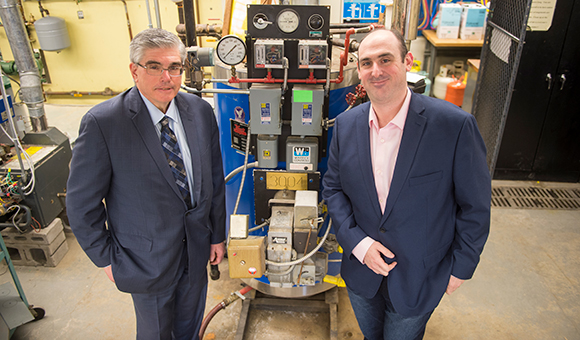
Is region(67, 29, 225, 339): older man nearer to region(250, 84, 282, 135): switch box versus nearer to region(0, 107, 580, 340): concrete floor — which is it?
region(250, 84, 282, 135): switch box

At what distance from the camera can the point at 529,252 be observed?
9.82 feet

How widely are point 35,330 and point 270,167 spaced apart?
5.50 feet

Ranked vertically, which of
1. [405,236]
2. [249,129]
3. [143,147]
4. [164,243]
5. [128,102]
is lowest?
[164,243]

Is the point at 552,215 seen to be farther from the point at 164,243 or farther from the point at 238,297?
the point at 164,243

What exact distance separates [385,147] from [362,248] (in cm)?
39

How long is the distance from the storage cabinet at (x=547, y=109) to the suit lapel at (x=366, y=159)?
8.83ft

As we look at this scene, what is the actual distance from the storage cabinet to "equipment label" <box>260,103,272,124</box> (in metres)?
2.64

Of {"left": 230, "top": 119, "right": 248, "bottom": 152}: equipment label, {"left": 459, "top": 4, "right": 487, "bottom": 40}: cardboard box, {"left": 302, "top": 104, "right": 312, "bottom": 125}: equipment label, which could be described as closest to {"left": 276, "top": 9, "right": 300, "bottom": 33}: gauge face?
{"left": 302, "top": 104, "right": 312, "bottom": 125}: equipment label

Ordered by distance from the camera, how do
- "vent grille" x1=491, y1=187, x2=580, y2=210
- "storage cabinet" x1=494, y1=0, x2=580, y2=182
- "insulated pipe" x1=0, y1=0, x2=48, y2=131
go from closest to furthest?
"insulated pipe" x1=0, y1=0, x2=48, y2=131, "storage cabinet" x1=494, y1=0, x2=580, y2=182, "vent grille" x1=491, y1=187, x2=580, y2=210

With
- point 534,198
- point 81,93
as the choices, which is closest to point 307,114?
point 534,198

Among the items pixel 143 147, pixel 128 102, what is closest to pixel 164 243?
pixel 143 147

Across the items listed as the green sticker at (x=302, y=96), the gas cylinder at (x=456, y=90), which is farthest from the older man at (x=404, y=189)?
the gas cylinder at (x=456, y=90)

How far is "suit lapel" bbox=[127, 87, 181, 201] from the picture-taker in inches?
59.6

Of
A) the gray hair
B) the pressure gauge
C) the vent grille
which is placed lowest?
the vent grille
